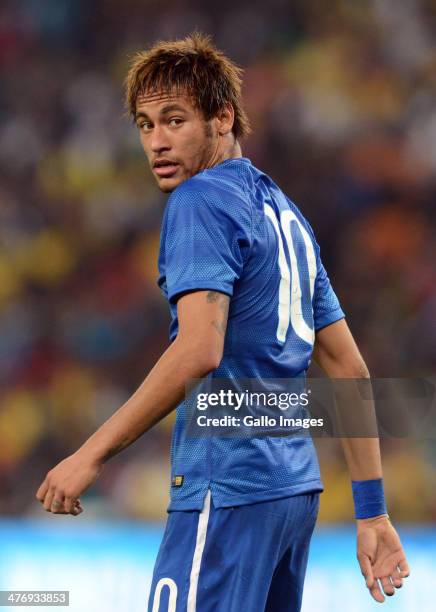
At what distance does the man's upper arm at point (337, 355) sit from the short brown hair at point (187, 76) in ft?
1.72

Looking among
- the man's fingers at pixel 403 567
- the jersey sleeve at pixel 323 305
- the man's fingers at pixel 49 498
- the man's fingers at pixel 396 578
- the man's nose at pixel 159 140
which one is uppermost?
the man's nose at pixel 159 140

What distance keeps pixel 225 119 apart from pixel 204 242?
0.46 meters

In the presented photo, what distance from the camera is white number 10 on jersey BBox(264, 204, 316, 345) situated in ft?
6.32

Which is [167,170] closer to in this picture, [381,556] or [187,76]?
[187,76]

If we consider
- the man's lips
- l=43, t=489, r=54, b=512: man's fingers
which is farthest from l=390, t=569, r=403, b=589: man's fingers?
the man's lips

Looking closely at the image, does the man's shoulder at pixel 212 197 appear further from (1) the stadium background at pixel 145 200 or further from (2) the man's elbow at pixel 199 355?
(1) the stadium background at pixel 145 200

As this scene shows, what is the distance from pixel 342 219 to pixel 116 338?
1.76 m

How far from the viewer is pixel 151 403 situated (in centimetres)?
167

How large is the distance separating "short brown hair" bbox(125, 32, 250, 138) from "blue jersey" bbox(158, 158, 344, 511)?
0.53 feet

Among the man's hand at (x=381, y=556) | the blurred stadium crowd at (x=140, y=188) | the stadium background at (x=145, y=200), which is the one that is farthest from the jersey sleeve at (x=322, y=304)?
the blurred stadium crowd at (x=140, y=188)

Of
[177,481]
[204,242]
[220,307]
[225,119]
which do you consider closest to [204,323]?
[220,307]

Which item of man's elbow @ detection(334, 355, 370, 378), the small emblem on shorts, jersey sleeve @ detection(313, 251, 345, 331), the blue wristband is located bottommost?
the small emblem on shorts

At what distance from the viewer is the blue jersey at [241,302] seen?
1770mm

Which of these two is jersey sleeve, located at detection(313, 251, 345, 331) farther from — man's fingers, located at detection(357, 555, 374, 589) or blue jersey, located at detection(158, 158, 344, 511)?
man's fingers, located at detection(357, 555, 374, 589)
